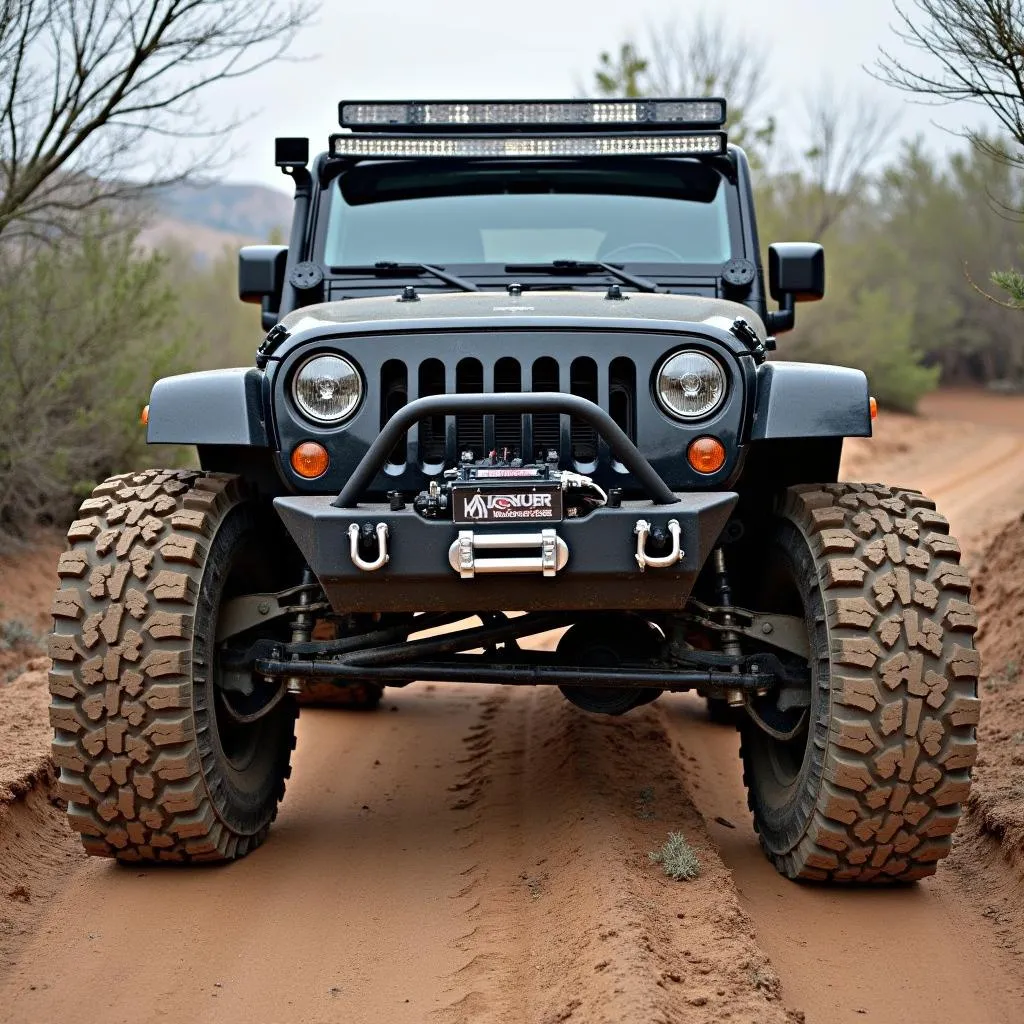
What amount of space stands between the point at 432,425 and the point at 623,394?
1.95 feet

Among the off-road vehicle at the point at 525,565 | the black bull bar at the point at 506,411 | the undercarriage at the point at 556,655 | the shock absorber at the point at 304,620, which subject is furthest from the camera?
the shock absorber at the point at 304,620

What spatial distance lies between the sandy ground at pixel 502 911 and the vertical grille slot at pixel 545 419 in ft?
4.19

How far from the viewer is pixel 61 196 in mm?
10688

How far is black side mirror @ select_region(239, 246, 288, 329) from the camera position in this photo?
19.0 feet

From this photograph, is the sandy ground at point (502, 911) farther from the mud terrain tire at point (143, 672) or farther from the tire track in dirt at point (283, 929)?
the mud terrain tire at point (143, 672)

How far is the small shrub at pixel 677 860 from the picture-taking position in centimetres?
444

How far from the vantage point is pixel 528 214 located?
5859mm

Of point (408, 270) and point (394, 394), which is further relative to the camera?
point (408, 270)

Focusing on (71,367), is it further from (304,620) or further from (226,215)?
(226,215)

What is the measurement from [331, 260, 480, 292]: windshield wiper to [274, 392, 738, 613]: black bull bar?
1.44m

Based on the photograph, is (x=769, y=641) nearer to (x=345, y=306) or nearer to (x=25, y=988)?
(x=345, y=306)

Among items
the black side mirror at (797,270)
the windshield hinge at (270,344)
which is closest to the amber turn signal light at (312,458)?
the windshield hinge at (270,344)

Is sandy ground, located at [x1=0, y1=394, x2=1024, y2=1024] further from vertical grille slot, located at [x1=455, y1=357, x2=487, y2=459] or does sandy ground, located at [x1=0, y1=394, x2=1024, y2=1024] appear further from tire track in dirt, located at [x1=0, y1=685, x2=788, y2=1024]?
vertical grille slot, located at [x1=455, y1=357, x2=487, y2=459]

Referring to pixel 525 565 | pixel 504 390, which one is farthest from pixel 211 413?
pixel 525 565
